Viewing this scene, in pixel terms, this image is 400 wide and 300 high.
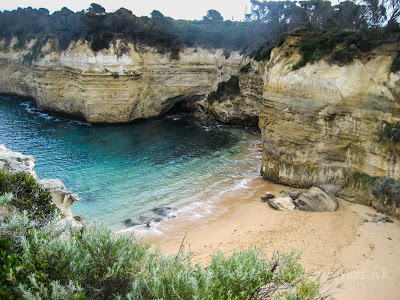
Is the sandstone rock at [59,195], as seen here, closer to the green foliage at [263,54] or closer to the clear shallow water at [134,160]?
the clear shallow water at [134,160]

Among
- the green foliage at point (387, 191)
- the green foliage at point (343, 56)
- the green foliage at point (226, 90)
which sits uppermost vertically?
the green foliage at point (343, 56)

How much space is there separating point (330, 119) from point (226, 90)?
18.6 metres

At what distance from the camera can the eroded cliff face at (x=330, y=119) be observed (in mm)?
14758

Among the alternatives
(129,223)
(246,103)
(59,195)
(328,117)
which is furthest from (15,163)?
(246,103)

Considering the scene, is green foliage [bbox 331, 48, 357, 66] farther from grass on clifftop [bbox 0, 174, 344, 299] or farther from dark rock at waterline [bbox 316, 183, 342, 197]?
grass on clifftop [bbox 0, 174, 344, 299]

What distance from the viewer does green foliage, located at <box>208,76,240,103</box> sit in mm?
33091

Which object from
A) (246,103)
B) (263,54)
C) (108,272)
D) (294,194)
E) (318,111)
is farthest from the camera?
(246,103)

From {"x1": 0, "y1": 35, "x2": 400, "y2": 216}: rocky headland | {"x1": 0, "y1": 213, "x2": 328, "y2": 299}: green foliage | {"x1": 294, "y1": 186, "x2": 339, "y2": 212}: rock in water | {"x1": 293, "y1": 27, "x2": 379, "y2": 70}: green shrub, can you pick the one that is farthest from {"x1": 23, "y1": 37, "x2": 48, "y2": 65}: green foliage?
{"x1": 0, "y1": 213, "x2": 328, "y2": 299}: green foliage

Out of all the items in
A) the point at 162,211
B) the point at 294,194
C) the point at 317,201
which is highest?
the point at 317,201

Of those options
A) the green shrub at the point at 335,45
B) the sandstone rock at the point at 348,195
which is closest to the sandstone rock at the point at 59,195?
the sandstone rock at the point at 348,195

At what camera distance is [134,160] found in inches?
949

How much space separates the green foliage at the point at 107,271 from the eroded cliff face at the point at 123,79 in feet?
94.7

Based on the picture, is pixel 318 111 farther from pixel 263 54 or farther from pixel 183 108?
pixel 183 108

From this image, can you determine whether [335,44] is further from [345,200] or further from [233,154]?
[233,154]
